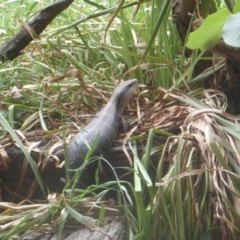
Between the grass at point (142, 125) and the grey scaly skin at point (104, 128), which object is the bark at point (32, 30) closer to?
the grass at point (142, 125)

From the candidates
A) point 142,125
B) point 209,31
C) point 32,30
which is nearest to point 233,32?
point 209,31

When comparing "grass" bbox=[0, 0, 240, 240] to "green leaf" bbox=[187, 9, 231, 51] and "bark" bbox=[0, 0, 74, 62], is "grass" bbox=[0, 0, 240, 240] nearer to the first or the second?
"bark" bbox=[0, 0, 74, 62]

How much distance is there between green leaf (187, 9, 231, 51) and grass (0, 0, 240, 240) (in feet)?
0.57

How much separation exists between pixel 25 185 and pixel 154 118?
0.53 m

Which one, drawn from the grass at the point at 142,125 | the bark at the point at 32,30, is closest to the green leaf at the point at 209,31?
the grass at the point at 142,125

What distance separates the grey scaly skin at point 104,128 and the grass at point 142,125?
57mm

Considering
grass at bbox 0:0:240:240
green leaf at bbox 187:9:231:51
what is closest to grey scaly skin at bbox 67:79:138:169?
grass at bbox 0:0:240:240

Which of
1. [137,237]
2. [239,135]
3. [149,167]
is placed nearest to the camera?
[137,237]

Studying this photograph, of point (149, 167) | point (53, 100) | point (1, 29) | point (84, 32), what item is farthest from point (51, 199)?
point (1, 29)

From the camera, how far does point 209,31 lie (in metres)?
1.40

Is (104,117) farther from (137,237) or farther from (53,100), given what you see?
(137,237)

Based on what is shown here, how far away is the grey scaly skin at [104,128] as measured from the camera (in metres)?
1.90

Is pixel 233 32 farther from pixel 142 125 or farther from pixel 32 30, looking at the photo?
pixel 32 30

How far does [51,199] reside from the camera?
5.23 feet
